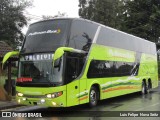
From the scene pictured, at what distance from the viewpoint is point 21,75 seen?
13.6 metres

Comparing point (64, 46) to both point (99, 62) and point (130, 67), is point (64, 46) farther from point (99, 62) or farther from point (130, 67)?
point (130, 67)

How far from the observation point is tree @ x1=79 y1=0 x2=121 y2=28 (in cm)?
6456

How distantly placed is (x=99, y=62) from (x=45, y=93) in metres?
3.94

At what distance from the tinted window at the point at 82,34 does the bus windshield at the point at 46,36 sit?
1.35 feet

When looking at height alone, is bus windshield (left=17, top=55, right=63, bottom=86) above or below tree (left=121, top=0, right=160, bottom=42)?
below

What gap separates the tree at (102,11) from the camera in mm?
64562

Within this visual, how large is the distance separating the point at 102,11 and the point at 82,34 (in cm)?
5123

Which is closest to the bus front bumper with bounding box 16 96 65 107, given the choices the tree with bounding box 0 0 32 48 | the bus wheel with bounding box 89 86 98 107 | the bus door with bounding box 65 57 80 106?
the bus door with bounding box 65 57 80 106

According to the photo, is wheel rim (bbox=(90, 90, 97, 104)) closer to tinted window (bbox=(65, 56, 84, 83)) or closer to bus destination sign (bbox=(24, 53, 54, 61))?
tinted window (bbox=(65, 56, 84, 83))

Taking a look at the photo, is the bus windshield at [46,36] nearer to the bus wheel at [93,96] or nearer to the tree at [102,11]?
the bus wheel at [93,96]

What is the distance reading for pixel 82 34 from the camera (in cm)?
1444

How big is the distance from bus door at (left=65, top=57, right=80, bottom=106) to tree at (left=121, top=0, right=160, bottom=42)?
36.9m

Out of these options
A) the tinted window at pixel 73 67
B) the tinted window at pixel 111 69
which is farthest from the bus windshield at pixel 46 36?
the tinted window at pixel 111 69

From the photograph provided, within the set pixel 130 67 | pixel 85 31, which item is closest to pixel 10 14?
pixel 130 67
